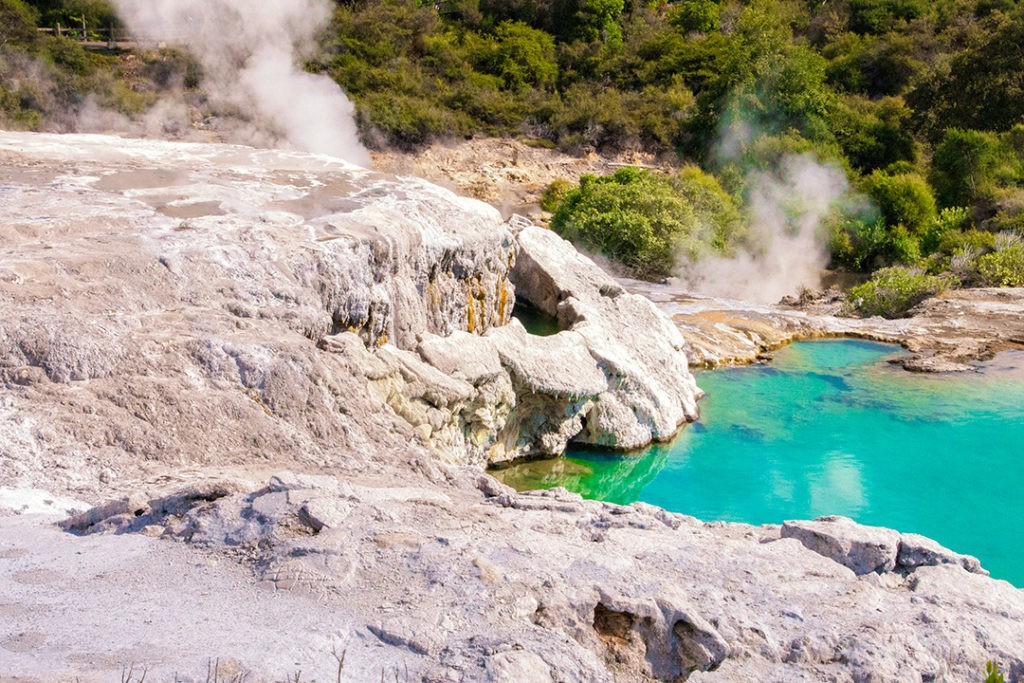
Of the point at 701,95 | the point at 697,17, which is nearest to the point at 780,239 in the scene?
the point at 701,95

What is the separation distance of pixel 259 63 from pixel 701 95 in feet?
41.9

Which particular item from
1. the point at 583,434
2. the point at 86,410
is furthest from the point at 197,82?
the point at 86,410

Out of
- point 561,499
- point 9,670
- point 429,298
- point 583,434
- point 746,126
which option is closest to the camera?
point 9,670

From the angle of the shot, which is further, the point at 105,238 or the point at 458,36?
the point at 458,36

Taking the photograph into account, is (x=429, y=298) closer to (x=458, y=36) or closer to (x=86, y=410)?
(x=86, y=410)

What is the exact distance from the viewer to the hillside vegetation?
21.8 metres

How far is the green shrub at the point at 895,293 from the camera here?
18.8 m

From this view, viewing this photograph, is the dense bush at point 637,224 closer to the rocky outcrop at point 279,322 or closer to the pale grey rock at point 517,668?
the rocky outcrop at point 279,322

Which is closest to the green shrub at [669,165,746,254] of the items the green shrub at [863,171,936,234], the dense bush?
the dense bush

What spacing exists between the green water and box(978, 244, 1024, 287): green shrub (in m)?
5.42

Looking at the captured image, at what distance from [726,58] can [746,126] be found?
162 inches

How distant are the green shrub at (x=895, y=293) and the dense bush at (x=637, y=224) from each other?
326cm

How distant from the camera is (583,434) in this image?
454 inches

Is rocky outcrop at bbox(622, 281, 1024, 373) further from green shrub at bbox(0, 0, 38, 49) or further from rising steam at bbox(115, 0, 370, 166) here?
green shrub at bbox(0, 0, 38, 49)
